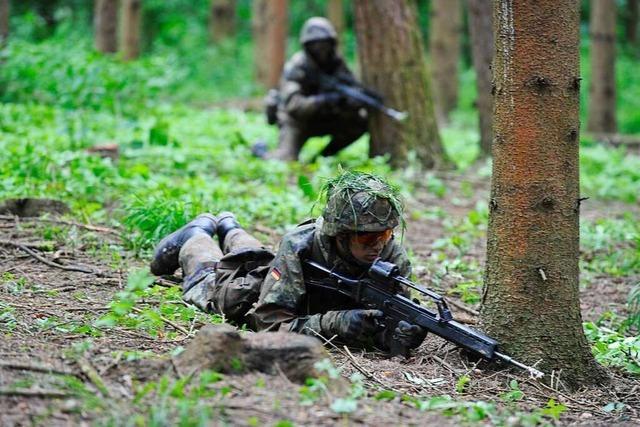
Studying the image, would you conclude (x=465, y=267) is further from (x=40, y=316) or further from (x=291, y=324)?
(x=40, y=316)

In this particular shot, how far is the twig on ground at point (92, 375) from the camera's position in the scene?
345cm

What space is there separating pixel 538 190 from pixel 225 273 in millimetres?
1993

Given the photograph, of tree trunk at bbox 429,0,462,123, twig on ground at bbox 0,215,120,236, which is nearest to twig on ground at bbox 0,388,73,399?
twig on ground at bbox 0,215,120,236

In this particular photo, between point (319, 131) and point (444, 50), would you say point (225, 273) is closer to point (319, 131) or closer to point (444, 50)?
point (319, 131)

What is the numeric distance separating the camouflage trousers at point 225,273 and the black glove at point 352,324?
0.61 meters

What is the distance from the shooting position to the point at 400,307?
4664 mm

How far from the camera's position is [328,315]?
15.8ft

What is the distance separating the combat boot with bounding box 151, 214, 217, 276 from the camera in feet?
19.6

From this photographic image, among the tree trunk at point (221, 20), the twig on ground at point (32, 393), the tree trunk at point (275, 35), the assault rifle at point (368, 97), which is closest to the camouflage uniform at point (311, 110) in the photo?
the assault rifle at point (368, 97)

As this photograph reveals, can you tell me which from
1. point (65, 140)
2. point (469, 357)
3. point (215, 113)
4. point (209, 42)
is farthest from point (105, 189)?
point (209, 42)

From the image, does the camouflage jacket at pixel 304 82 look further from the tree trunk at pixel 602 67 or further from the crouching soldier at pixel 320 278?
the tree trunk at pixel 602 67

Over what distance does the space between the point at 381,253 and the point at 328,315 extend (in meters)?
0.47

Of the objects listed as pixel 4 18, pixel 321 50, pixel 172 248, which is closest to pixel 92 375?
pixel 172 248

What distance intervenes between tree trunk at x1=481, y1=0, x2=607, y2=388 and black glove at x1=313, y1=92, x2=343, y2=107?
6570 millimetres
